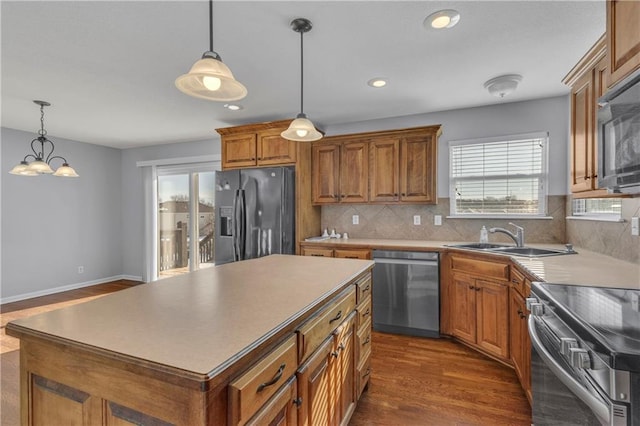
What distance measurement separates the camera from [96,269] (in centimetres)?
553

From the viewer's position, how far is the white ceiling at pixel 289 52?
1862 millimetres

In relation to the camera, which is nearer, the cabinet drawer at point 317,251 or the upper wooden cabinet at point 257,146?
the cabinet drawer at point 317,251

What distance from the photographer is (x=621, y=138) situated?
4.54 ft

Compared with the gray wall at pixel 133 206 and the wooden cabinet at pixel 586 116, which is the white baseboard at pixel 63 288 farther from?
the wooden cabinet at pixel 586 116

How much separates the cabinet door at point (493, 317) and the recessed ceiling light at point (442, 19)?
2.01 meters

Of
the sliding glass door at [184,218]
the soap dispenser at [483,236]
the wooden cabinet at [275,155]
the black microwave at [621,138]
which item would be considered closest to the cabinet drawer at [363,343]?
the black microwave at [621,138]

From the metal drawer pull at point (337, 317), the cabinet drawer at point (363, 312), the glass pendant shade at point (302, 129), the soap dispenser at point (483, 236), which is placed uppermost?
the glass pendant shade at point (302, 129)

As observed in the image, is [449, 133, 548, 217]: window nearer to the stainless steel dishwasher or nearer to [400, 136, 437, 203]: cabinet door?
[400, 136, 437, 203]: cabinet door

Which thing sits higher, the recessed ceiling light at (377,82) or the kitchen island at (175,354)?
the recessed ceiling light at (377,82)

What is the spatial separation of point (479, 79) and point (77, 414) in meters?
3.42

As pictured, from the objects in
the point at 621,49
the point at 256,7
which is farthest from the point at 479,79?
the point at 256,7

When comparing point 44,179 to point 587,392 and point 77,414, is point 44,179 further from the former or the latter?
point 587,392

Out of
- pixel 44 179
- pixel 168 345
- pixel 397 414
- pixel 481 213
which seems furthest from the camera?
pixel 44 179

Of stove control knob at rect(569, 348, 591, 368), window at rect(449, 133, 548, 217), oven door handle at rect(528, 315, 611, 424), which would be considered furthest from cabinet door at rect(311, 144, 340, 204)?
stove control knob at rect(569, 348, 591, 368)
